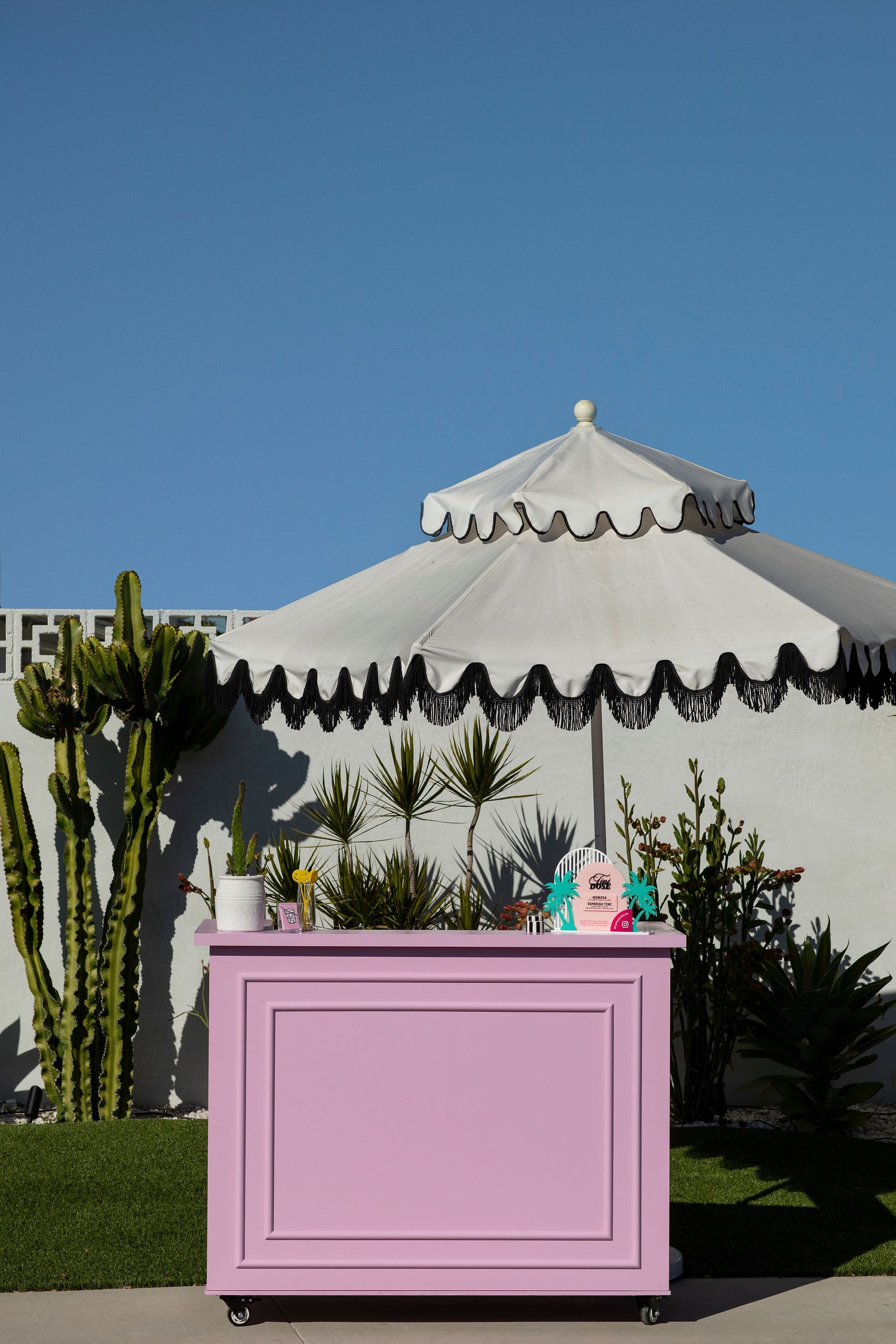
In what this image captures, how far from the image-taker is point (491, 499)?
4426mm

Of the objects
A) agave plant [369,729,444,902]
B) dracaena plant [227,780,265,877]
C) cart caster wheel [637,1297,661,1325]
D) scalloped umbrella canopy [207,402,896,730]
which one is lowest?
cart caster wheel [637,1297,661,1325]

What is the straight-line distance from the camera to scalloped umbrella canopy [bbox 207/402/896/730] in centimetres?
384

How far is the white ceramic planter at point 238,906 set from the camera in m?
4.19

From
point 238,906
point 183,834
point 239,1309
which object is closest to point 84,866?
point 183,834

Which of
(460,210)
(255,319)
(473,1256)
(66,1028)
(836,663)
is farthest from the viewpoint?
A: (255,319)

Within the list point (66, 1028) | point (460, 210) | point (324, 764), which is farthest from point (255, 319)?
point (66, 1028)

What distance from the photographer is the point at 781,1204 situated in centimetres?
551

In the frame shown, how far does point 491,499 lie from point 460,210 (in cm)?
535

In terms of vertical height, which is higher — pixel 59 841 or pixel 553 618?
pixel 553 618

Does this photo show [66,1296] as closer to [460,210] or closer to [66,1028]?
[66,1028]

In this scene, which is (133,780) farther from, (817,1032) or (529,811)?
(817,1032)

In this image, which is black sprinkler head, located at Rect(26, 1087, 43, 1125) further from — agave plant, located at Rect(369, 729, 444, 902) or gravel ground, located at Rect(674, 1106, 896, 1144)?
gravel ground, located at Rect(674, 1106, 896, 1144)

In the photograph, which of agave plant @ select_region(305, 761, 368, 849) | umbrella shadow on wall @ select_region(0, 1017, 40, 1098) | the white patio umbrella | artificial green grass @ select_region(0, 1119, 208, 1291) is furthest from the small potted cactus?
umbrella shadow on wall @ select_region(0, 1017, 40, 1098)

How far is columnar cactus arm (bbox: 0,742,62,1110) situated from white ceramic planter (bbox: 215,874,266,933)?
3.25 meters
